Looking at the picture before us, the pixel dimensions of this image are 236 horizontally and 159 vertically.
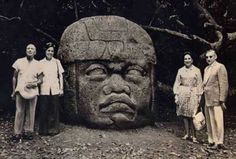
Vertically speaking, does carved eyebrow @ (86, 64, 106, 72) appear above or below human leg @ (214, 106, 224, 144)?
above

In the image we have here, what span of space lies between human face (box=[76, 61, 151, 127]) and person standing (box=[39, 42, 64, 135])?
0.62m

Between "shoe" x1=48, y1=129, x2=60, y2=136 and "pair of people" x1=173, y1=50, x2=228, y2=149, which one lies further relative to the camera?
"shoe" x1=48, y1=129, x2=60, y2=136

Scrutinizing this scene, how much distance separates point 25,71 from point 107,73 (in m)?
1.85

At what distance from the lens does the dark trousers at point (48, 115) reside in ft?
28.6

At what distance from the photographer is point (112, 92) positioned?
909 cm

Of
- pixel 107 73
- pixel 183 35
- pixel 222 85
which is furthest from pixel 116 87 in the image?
pixel 183 35

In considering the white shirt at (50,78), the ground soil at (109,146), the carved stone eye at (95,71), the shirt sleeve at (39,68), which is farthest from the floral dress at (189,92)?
the shirt sleeve at (39,68)

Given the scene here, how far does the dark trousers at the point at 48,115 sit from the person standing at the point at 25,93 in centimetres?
32

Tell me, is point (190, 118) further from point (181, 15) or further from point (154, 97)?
point (181, 15)

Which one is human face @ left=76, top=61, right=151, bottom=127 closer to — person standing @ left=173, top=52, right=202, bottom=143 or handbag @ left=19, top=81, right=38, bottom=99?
person standing @ left=173, top=52, right=202, bottom=143

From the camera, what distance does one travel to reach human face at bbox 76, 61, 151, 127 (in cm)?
904

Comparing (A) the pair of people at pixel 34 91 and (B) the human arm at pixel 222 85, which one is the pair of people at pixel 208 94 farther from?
(A) the pair of people at pixel 34 91

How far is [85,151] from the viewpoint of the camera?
7773 mm

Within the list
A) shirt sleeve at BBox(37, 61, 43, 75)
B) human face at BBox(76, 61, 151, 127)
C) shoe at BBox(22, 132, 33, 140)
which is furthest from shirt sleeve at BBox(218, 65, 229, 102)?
shoe at BBox(22, 132, 33, 140)
